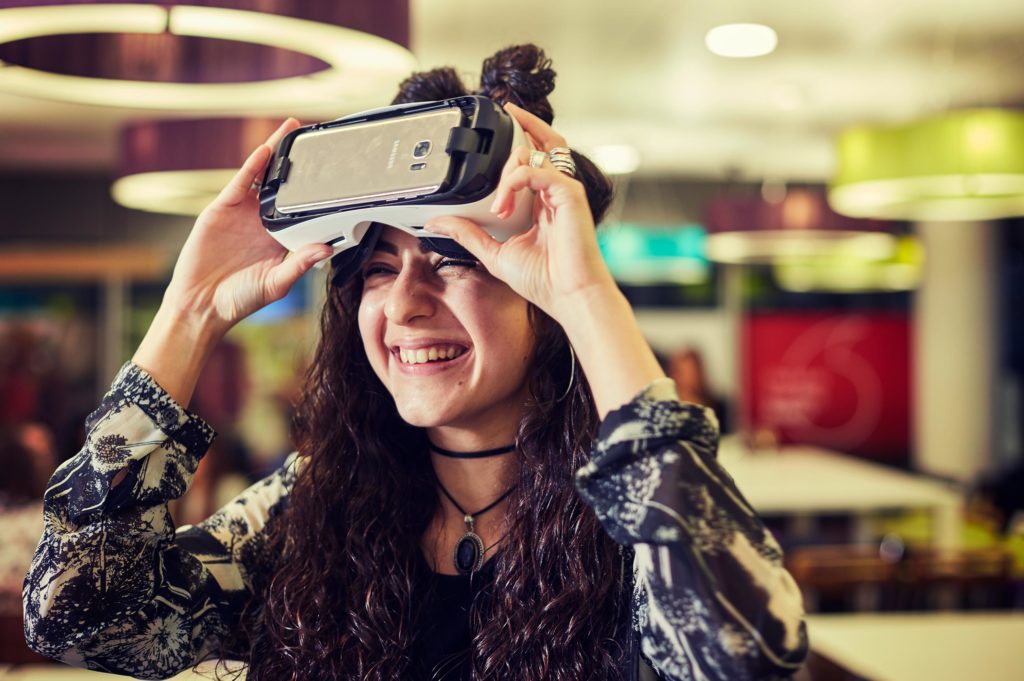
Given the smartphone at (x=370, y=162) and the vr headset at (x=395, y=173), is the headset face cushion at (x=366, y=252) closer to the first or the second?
the vr headset at (x=395, y=173)

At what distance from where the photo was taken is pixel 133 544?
3.81ft

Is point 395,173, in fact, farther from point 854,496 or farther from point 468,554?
point 854,496

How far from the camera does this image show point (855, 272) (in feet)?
28.1

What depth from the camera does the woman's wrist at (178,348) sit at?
3.84 ft

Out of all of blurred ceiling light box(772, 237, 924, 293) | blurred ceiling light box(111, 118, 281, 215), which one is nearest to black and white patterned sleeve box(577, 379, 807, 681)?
blurred ceiling light box(111, 118, 281, 215)

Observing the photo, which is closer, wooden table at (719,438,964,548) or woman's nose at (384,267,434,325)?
woman's nose at (384,267,434,325)

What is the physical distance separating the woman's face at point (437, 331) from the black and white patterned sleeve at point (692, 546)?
8.7 inches

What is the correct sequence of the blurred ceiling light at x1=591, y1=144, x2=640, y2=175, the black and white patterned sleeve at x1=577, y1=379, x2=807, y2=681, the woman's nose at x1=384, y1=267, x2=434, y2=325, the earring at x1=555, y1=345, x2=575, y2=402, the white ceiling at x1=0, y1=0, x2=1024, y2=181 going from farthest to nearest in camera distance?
1. the blurred ceiling light at x1=591, y1=144, x2=640, y2=175
2. the white ceiling at x1=0, y1=0, x2=1024, y2=181
3. the earring at x1=555, y1=345, x2=575, y2=402
4. the woman's nose at x1=384, y1=267, x2=434, y2=325
5. the black and white patterned sleeve at x1=577, y1=379, x2=807, y2=681

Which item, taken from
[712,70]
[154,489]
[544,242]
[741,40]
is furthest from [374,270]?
[712,70]

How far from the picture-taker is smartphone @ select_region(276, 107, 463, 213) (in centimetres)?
99

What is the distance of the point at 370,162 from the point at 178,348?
0.35 meters

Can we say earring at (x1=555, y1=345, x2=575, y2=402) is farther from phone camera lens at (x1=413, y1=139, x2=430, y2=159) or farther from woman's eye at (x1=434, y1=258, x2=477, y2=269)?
phone camera lens at (x1=413, y1=139, x2=430, y2=159)

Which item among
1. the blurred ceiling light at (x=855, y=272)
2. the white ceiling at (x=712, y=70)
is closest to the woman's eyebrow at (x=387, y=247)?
the white ceiling at (x=712, y=70)

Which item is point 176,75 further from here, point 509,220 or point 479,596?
point 479,596
